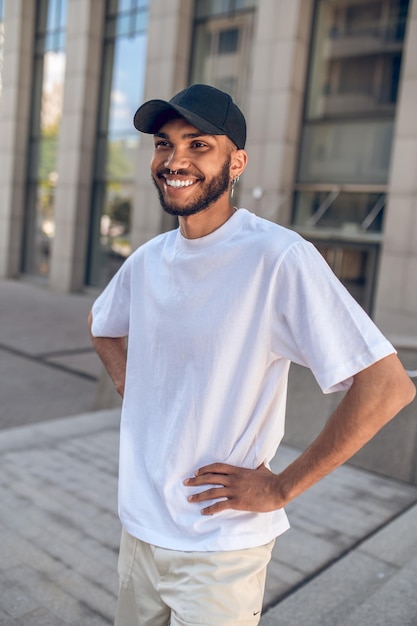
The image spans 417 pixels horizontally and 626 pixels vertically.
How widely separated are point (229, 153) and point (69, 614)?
2416 millimetres

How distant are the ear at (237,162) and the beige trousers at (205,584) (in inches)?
42.8

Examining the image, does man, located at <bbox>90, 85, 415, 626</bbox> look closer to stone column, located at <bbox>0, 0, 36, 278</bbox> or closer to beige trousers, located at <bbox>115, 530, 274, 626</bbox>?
beige trousers, located at <bbox>115, 530, 274, 626</bbox>

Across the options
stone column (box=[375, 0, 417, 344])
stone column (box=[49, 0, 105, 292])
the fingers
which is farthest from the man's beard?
stone column (box=[49, 0, 105, 292])

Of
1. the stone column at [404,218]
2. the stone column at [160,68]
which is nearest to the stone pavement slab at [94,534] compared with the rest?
the stone column at [404,218]

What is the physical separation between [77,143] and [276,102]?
25.1 feet

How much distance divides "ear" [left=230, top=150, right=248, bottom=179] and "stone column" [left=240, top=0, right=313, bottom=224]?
A: 44.9 feet

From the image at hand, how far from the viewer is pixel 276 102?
1552cm

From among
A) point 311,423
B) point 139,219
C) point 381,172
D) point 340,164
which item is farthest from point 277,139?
point 311,423

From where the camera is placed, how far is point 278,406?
181cm

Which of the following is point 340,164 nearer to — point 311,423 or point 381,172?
point 381,172

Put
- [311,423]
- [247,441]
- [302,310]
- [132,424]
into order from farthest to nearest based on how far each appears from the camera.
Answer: [311,423] → [132,424] → [247,441] → [302,310]

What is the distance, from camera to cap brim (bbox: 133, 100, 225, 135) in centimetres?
172

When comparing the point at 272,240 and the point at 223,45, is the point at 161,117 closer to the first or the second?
the point at 272,240

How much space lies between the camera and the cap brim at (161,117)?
172cm
